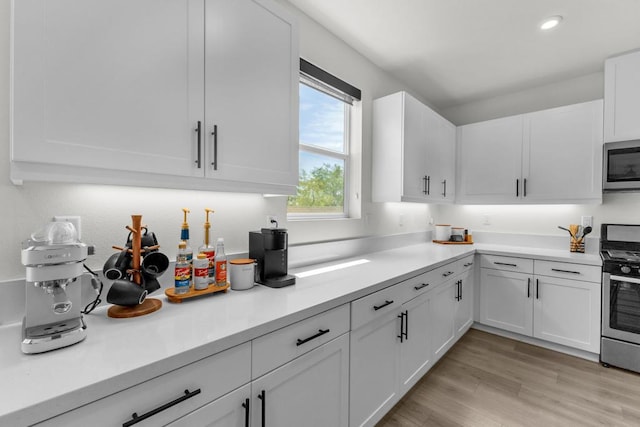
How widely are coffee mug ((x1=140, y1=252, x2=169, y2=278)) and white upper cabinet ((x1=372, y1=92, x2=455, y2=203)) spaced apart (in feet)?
6.38

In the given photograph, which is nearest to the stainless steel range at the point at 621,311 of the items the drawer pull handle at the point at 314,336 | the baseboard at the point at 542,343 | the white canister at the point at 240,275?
the baseboard at the point at 542,343

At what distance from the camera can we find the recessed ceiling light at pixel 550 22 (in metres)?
2.10

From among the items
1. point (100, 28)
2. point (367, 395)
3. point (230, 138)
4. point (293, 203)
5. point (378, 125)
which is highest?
point (378, 125)

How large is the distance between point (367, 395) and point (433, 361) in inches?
35.7

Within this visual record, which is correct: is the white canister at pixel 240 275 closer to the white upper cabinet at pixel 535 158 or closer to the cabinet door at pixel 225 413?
the cabinet door at pixel 225 413

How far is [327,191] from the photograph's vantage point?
2.45 meters

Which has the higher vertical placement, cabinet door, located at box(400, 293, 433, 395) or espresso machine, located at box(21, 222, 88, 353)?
espresso machine, located at box(21, 222, 88, 353)

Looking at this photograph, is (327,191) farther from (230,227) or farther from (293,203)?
(230,227)

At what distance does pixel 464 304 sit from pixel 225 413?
2552mm

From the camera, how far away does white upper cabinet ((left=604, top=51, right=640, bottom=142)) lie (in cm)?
247

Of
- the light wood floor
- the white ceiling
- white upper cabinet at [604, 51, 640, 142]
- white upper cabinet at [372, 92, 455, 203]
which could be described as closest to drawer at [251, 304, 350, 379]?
the light wood floor

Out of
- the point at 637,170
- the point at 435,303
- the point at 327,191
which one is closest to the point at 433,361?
the point at 435,303

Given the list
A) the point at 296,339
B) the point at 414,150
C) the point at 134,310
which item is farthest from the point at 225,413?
the point at 414,150

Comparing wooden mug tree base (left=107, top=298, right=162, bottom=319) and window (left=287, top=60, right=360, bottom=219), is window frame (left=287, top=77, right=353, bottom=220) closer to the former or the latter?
window (left=287, top=60, right=360, bottom=219)
